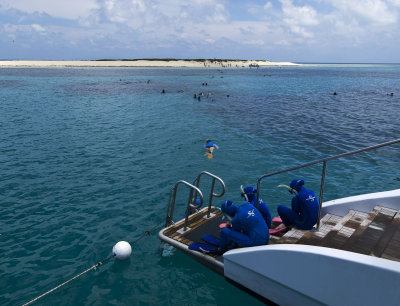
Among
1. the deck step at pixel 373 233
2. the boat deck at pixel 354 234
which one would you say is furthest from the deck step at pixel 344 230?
the deck step at pixel 373 233

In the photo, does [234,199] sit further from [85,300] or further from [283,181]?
[85,300]

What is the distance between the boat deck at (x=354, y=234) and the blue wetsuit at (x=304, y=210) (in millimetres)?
206

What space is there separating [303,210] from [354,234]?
1171 millimetres

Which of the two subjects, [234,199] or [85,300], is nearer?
[85,300]

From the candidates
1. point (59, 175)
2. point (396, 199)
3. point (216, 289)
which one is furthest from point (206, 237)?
point (59, 175)

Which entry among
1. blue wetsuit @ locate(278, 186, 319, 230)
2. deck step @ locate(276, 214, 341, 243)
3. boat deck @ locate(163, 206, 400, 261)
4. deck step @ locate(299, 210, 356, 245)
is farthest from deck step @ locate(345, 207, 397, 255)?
blue wetsuit @ locate(278, 186, 319, 230)

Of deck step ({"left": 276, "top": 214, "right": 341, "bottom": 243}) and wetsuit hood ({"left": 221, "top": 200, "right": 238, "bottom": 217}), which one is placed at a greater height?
wetsuit hood ({"left": 221, "top": 200, "right": 238, "bottom": 217})

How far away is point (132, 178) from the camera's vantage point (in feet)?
43.4

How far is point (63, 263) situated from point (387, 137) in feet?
73.8

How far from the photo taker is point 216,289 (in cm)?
680

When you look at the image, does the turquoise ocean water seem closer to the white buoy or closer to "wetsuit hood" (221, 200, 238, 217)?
the white buoy

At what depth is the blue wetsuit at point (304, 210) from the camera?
682cm

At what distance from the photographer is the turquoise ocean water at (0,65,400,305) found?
7.08 m

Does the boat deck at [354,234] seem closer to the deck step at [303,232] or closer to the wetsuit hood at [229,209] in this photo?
the deck step at [303,232]
